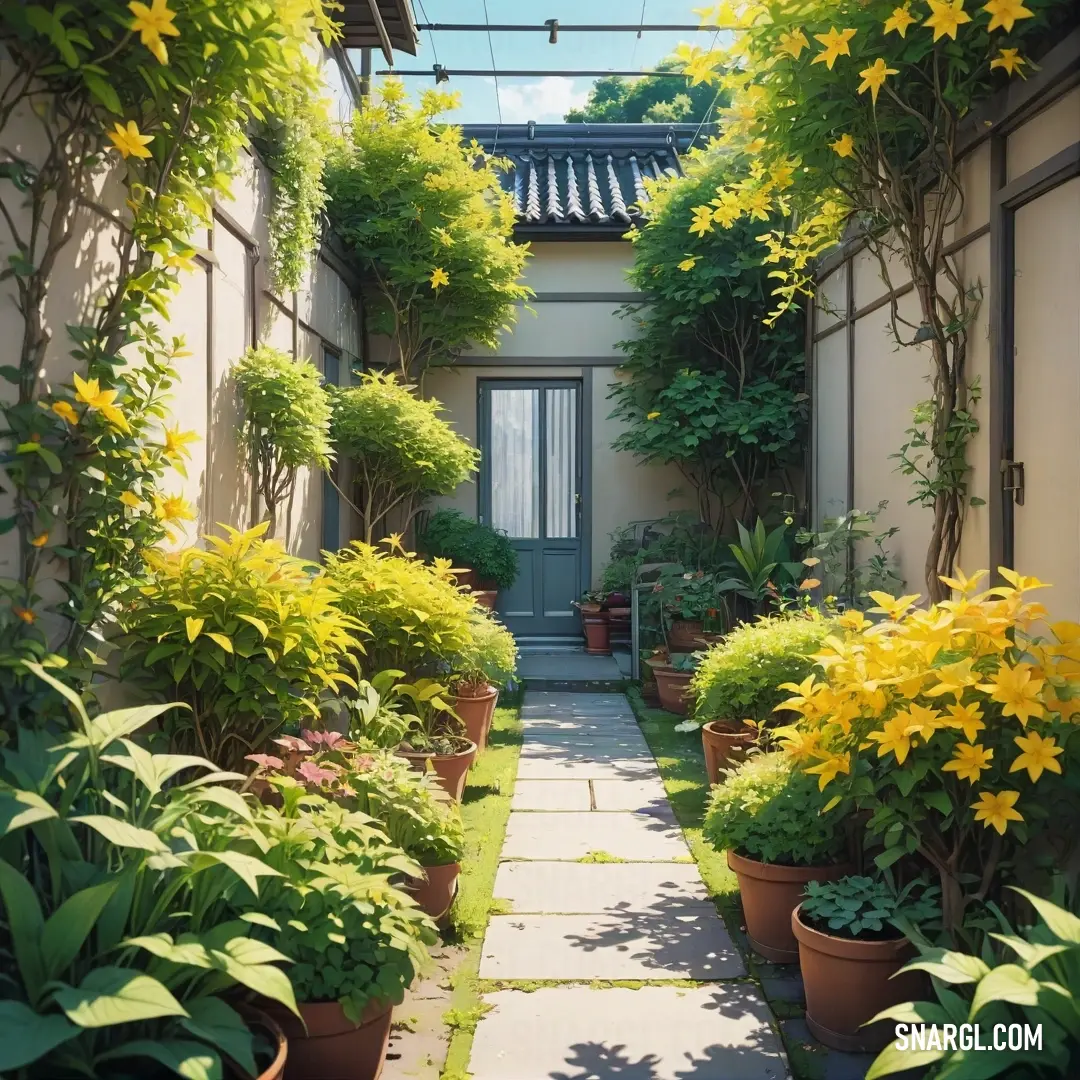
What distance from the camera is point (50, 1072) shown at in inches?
73.9

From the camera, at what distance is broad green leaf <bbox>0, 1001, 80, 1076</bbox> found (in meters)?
1.62

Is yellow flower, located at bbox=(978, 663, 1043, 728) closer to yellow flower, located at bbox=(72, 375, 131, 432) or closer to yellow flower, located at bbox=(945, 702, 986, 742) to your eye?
yellow flower, located at bbox=(945, 702, 986, 742)

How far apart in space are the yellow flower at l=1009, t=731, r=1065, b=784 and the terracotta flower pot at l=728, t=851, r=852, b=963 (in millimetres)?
864

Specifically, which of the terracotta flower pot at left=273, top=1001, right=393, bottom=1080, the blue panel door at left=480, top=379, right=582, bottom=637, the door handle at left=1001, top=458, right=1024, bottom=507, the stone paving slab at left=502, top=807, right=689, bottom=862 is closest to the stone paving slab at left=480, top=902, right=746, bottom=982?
the stone paving slab at left=502, top=807, right=689, bottom=862

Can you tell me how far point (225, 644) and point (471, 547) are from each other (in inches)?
226

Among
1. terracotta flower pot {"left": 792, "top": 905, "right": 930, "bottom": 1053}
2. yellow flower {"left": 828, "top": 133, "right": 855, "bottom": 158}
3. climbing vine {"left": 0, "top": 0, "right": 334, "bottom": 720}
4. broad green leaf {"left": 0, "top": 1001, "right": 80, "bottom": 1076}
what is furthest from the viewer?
yellow flower {"left": 828, "top": 133, "right": 855, "bottom": 158}

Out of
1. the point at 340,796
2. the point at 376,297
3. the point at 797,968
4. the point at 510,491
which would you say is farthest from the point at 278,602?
the point at 510,491

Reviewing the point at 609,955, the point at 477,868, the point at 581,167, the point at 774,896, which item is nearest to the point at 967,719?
the point at 774,896

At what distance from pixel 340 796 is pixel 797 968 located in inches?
57.2

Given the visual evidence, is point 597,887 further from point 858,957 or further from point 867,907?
point 858,957

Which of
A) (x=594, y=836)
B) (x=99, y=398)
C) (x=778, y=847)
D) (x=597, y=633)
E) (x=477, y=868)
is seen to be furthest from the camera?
(x=597, y=633)

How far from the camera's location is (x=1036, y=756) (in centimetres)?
246

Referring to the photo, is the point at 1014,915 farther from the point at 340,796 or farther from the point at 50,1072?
the point at 50,1072


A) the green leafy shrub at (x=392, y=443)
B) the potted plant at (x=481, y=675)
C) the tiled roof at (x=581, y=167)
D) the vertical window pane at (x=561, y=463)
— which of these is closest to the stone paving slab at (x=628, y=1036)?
the potted plant at (x=481, y=675)
